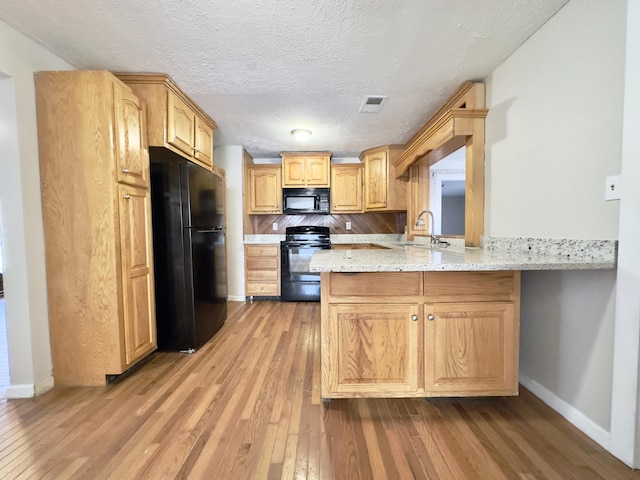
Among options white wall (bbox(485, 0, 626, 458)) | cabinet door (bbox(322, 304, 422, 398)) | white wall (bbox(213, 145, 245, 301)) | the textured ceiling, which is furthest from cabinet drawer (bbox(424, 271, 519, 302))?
white wall (bbox(213, 145, 245, 301))

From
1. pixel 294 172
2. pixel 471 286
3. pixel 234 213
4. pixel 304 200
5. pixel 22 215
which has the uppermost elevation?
pixel 294 172

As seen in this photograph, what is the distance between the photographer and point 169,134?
2076 mm

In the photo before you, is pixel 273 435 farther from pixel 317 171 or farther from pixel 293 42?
pixel 317 171

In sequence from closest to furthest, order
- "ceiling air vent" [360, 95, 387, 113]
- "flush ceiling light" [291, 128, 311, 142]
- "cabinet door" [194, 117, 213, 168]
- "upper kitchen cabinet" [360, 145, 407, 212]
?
"ceiling air vent" [360, 95, 387, 113]
"cabinet door" [194, 117, 213, 168]
"flush ceiling light" [291, 128, 311, 142]
"upper kitchen cabinet" [360, 145, 407, 212]

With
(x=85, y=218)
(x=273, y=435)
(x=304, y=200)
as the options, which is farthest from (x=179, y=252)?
(x=304, y=200)

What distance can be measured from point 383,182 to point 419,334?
2571mm

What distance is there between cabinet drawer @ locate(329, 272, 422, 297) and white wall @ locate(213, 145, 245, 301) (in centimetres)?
262

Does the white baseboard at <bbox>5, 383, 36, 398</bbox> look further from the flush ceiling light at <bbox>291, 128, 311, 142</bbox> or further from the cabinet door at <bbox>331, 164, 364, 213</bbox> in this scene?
the cabinet door at <bbox>331, 164, 364, 213</bbox>

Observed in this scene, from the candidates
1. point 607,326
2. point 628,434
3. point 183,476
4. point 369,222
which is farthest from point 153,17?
point 369,222

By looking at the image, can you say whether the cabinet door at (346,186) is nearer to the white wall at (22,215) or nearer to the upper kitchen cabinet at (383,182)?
the upper kitchen cabinet at (383,182)

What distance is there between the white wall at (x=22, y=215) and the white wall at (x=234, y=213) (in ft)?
6.78

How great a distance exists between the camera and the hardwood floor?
1.12m

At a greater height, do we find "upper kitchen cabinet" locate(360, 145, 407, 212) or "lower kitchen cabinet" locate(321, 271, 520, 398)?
"upper kitchen cabinet" locate(360, 145, 407, 212)

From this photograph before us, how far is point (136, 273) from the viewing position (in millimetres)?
1906
